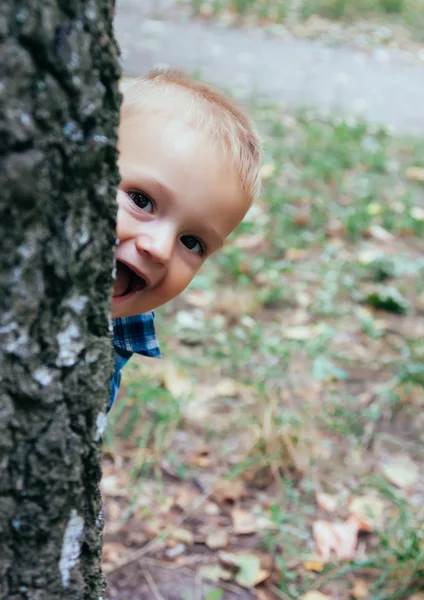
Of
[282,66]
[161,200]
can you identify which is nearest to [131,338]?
[161,200]

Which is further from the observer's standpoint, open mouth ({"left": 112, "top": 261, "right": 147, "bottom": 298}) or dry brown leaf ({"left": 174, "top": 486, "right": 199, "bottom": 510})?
dry brown leaf ({"left": 174, "top": 486, "right": 199, "bottom": 510})

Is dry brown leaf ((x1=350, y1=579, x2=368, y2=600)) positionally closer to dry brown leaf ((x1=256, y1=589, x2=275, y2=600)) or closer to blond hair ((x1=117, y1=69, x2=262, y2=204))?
dry brown leaf ((x1=256, y1=589, x2=275, y2=600))

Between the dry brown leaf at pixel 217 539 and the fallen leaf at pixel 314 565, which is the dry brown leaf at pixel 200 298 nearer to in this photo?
the dry brown leaf at pixel 217 539

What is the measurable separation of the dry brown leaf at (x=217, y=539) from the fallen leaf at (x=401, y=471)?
1.77 ft

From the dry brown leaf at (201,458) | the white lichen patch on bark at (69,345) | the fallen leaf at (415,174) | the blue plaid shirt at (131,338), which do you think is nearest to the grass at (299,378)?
the dry brown leaf at (201,458)

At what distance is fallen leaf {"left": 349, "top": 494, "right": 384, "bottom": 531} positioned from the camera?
1774 mm

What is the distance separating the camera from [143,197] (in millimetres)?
983

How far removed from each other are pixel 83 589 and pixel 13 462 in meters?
0.23

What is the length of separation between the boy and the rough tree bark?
260 mm

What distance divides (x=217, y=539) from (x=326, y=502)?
332 mm

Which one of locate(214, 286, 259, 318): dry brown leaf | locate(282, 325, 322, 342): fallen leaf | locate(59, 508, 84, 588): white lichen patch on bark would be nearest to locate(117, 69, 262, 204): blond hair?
locate(59, 508, 84, 588): white lichen patch on bark

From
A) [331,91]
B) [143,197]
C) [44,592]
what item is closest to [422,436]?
[143,197]

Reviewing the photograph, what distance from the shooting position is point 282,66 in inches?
232

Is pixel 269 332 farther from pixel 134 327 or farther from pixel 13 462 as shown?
pixel 13 462
